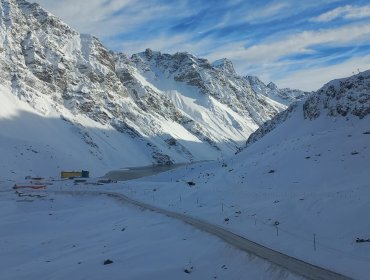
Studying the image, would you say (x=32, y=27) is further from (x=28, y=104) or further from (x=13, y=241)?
(x=13, y=241)

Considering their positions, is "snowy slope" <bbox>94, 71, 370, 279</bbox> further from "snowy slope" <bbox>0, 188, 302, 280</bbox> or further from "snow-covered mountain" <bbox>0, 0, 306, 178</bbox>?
"snow-covered mountain" <bbox>0, 0, 306, 178</bbox>

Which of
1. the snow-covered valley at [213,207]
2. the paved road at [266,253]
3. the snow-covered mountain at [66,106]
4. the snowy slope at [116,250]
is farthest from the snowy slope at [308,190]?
the snow-covered mountain at [66,106]

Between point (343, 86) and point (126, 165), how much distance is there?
265 feet

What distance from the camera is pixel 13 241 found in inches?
1177

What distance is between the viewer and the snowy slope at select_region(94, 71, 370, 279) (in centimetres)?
2295

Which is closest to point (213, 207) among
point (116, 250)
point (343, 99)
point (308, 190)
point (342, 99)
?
point (308, 190)

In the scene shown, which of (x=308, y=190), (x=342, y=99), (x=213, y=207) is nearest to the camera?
(x=213, y=207)

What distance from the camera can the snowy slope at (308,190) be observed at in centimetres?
2295

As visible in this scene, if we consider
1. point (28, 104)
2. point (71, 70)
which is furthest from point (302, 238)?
point (71, 70)

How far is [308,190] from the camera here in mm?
36844

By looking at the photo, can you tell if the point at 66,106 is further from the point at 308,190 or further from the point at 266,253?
the point at 266,253

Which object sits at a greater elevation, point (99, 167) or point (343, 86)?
point (343, 86)

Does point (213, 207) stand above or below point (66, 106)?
below

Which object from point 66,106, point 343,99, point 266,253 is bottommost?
point 266,253
